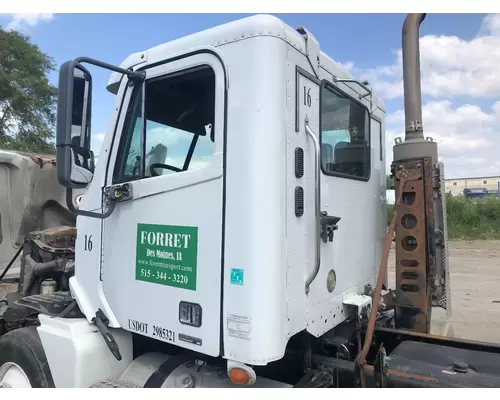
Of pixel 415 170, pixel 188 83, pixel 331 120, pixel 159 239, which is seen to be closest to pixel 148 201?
pixel 159 239

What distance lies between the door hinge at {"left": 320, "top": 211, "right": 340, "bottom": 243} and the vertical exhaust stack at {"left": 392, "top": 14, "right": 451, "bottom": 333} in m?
0.76

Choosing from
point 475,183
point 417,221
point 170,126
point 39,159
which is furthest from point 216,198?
point 475,183

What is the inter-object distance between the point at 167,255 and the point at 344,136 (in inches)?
58.8

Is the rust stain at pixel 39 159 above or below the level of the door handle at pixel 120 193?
above

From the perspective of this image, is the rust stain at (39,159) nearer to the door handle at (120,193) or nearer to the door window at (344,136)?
the door handle at (120,193)

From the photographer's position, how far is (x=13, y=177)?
4.98 m

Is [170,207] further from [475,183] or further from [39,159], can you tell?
[475,183]

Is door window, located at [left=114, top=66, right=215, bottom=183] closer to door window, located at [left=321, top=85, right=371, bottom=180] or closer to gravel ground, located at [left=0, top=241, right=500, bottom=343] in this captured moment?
door window, located at [left=321, top=85, right=371, bottom=180]

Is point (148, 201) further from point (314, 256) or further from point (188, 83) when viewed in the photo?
point (314, 256)

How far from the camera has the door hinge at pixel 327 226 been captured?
2646 millimetres

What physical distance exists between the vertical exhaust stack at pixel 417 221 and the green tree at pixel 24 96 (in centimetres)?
1913

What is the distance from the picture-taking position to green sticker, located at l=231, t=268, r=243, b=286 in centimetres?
221

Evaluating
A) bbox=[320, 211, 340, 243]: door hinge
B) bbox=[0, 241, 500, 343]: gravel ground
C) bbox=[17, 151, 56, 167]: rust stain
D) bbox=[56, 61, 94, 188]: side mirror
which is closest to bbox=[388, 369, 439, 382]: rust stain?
bbox=[320, 211, 340, 243]: door hinge

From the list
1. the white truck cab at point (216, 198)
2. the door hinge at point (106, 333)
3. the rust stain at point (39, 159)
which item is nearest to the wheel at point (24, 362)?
the white truck cab at point (216, 198)
